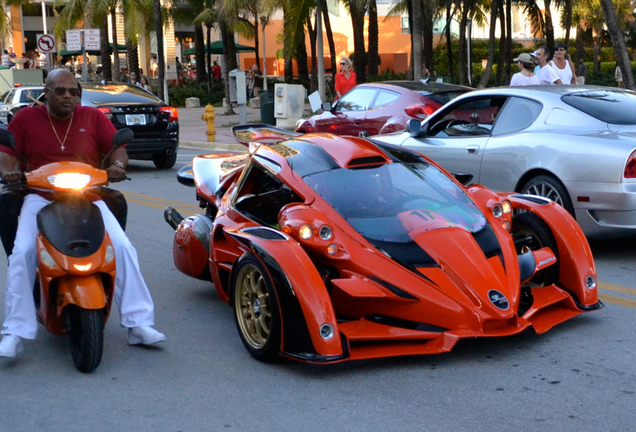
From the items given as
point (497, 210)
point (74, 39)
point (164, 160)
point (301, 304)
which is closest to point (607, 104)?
point (497, 210)

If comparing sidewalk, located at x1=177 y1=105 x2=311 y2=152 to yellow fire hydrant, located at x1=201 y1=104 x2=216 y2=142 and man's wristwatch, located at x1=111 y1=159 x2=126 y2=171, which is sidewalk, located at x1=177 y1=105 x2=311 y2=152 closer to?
yellow fire hydrant, located at x1=201 y1=104 x2=216 y2=142

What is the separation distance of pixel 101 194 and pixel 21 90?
15126mm

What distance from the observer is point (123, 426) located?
4.28 m

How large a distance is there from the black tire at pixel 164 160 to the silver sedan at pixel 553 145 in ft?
24.5

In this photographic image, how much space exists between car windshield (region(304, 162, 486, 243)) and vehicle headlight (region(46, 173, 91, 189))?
139 centimetres

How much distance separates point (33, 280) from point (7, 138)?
83cm

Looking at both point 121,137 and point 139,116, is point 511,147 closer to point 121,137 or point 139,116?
point 121,137

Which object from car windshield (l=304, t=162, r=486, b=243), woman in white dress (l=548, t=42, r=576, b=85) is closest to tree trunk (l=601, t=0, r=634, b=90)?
woman in white dress (l=548, t=42, r=576, b=85)

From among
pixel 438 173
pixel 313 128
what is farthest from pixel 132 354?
pixel 313 128

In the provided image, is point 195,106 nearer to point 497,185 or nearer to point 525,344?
point 497,185

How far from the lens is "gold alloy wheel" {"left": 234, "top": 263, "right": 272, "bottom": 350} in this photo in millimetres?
5074

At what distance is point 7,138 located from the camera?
16.5 feet

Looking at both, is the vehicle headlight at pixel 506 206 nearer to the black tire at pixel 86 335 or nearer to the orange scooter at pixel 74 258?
the orange scooter at pixel 74 258

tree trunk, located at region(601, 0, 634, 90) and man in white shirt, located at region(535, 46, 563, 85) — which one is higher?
tree trunk, located at region(601, 0, 634, 90)
